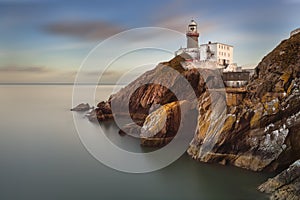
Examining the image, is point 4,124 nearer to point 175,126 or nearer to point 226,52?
point 175,126

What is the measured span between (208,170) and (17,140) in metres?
15.1

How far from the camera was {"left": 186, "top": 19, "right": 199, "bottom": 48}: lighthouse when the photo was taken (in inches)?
1368

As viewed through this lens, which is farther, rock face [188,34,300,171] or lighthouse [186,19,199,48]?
lighthouse [186,19,199,48]

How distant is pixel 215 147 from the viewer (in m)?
14.7

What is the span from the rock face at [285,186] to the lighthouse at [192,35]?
84.6 ft

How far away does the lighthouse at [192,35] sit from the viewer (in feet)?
114

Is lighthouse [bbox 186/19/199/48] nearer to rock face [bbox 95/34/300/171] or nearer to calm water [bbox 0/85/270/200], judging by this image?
rock face [bbox 95/34/300/171]

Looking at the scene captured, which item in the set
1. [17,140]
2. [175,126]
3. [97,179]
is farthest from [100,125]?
[97,179]

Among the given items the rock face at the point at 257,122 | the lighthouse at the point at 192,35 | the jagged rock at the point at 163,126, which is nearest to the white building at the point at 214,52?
the lighthouse at the point at 192,35

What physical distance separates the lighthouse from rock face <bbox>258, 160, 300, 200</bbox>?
25783mm

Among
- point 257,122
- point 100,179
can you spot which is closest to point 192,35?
point 257,122

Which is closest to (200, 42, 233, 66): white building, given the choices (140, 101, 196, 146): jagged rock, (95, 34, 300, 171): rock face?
(140, 101, 196, 146): jagged rock

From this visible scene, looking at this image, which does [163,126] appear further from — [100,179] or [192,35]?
[192,35]

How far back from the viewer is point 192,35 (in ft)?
114
